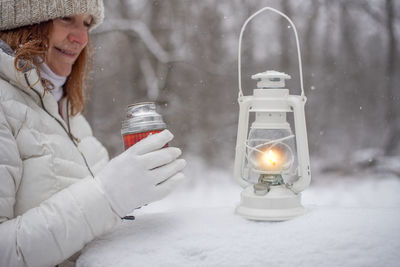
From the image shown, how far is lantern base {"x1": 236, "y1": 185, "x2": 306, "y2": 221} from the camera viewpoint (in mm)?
993

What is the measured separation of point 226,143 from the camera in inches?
141

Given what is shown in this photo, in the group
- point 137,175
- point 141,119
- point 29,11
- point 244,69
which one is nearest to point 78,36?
point 29,11

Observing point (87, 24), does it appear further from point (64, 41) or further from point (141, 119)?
point (141, 119)

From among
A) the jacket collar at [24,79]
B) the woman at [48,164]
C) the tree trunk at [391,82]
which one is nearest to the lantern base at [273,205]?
the woman at [48,164]

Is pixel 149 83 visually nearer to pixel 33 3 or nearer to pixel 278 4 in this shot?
pixel 278 4

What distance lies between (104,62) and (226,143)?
1.34 meters

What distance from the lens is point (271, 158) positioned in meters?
1.08

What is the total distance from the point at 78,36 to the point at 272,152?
648 mm

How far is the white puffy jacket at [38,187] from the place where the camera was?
85 centimetres

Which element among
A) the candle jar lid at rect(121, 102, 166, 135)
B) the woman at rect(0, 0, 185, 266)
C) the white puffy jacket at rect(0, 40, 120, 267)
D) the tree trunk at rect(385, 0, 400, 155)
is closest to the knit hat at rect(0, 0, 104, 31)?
the woman at rect(0, 0, 185, 266)

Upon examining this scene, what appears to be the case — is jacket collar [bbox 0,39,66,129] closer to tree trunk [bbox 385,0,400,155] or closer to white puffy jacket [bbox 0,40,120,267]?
white puffy jacket [bbox 0,40,120,267]

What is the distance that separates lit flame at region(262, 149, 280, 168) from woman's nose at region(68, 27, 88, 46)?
0.62m

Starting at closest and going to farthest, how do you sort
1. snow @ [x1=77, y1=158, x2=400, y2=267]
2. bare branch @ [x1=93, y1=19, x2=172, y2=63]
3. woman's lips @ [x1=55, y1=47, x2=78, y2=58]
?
snow @ [x1=77, y1=158, x2=400, y2=267] → woman's lips @ [x1=55, y1=47, x2=78, y2=58] → bare branch @ [x1=93, y1=19, x2=172, y2=63]

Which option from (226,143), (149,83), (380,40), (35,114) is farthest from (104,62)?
(35,114)
